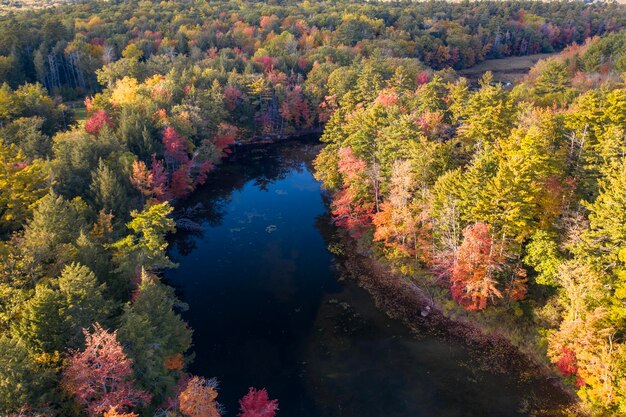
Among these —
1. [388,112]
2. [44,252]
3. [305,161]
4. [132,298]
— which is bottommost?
[305,161]

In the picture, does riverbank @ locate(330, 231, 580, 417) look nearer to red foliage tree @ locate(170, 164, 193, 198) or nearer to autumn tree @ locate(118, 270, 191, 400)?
autumn tree @ locate(118, 270, 191, 400)

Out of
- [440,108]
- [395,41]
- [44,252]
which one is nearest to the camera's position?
[44,252]

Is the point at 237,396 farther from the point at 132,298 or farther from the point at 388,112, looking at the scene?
the point at 388,112

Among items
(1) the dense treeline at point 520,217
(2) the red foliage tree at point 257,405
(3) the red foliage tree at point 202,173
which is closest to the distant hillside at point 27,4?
(3) the red foliage tree at point 202,173

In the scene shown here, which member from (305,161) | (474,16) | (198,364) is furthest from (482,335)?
(474,16)

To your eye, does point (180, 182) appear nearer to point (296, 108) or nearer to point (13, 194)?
point (13, 194)

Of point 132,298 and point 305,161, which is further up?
point 132,298

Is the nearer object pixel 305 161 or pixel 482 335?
pixel 482 335
